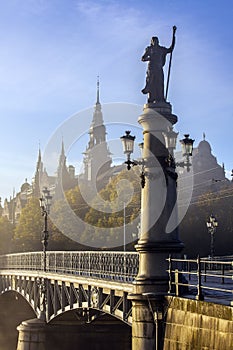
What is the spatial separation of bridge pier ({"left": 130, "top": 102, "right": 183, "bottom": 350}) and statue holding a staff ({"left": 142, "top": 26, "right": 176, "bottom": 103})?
318 mm

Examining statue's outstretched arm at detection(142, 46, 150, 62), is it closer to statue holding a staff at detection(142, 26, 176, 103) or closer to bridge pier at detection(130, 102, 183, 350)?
statue holding a staff at detection(142, 26, 176, 103)

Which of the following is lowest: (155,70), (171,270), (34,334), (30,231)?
(34,334)

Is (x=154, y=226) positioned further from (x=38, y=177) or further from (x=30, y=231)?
(x=38, y=177)

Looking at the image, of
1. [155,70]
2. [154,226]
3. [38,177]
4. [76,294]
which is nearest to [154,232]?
[154,226]

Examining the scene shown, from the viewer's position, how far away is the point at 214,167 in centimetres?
11588

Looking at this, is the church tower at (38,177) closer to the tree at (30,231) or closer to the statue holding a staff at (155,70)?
the tree at (30,231)

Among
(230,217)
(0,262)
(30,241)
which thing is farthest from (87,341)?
(30,241)

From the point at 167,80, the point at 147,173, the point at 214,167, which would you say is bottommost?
the point at 147,173

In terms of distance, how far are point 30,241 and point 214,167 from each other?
48226 mm

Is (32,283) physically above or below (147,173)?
below

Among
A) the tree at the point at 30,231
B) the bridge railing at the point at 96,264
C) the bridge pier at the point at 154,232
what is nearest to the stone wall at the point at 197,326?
the bridge pier at the point at 154,232

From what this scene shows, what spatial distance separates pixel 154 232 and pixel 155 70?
3708mm

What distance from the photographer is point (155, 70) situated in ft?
49.9

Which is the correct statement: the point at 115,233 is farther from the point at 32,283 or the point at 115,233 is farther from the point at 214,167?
the point at 214,167
